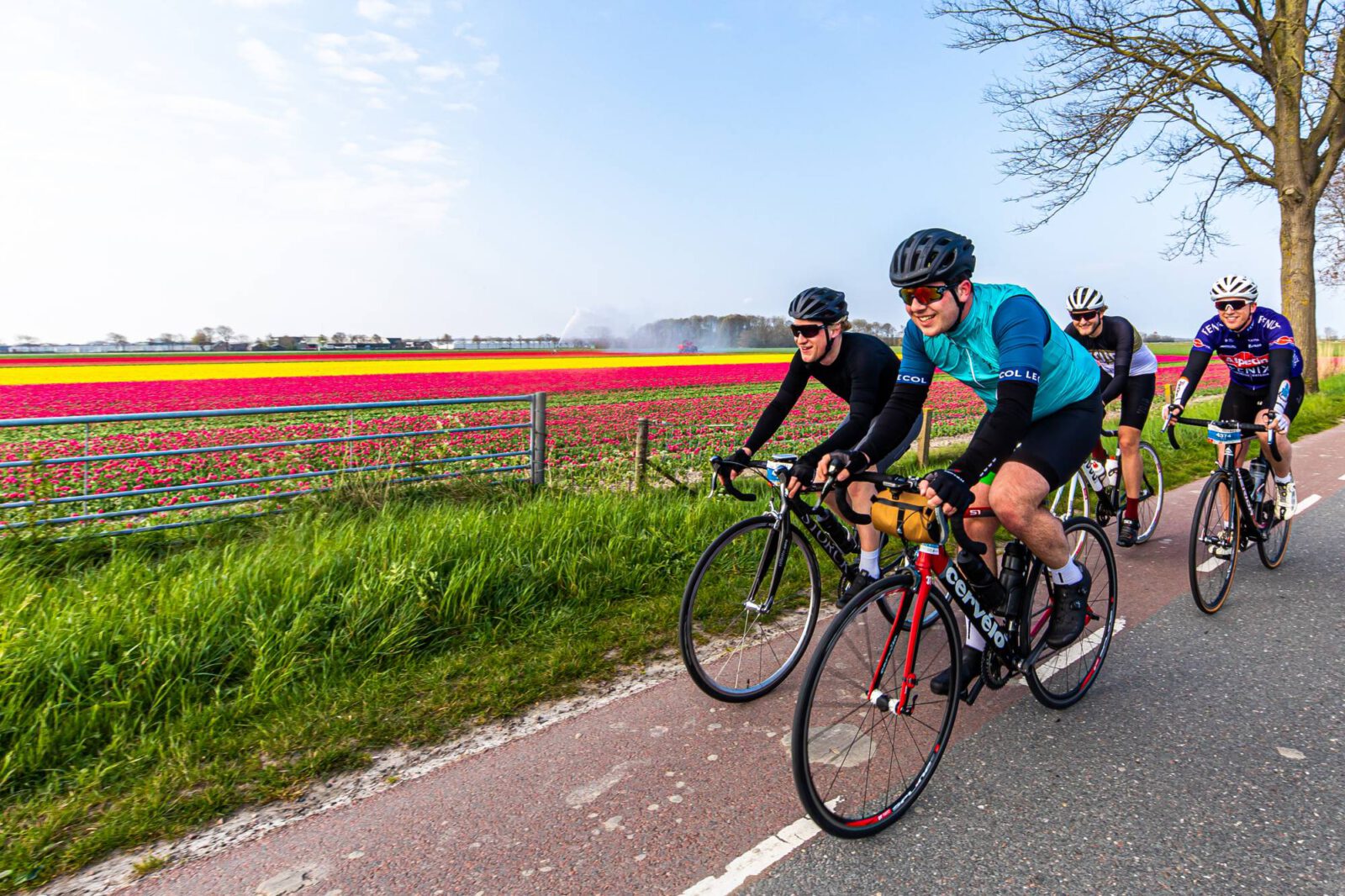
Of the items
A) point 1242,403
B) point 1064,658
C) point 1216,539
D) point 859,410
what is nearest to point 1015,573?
point 1064,658

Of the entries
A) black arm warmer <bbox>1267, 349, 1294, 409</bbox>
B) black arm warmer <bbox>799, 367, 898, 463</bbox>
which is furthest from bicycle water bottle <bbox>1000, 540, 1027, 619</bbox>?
black arm warmer <bbox>1267, 349, 1294, 409</bbox>

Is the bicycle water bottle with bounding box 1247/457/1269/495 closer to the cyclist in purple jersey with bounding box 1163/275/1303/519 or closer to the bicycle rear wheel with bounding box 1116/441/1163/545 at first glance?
the cyclist in purple jersey with bounding box 1163/275/1303/519

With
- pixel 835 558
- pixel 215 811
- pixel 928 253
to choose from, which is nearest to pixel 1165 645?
pixel 835 558

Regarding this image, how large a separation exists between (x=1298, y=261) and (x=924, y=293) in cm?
1888

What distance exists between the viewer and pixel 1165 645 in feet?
13.5

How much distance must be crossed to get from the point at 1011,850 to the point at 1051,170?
62.3 ft

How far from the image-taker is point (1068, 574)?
129 inches

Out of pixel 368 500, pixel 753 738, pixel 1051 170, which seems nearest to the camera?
pixel 753 738

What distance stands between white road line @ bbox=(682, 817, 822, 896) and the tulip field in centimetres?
514

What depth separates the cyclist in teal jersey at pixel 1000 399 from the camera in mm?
2809

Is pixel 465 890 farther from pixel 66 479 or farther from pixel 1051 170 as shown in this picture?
pixel 1051 170

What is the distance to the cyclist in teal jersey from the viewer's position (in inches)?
111

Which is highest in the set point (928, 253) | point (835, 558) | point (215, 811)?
point (928, 253)

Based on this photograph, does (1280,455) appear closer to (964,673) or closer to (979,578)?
(979,578)
